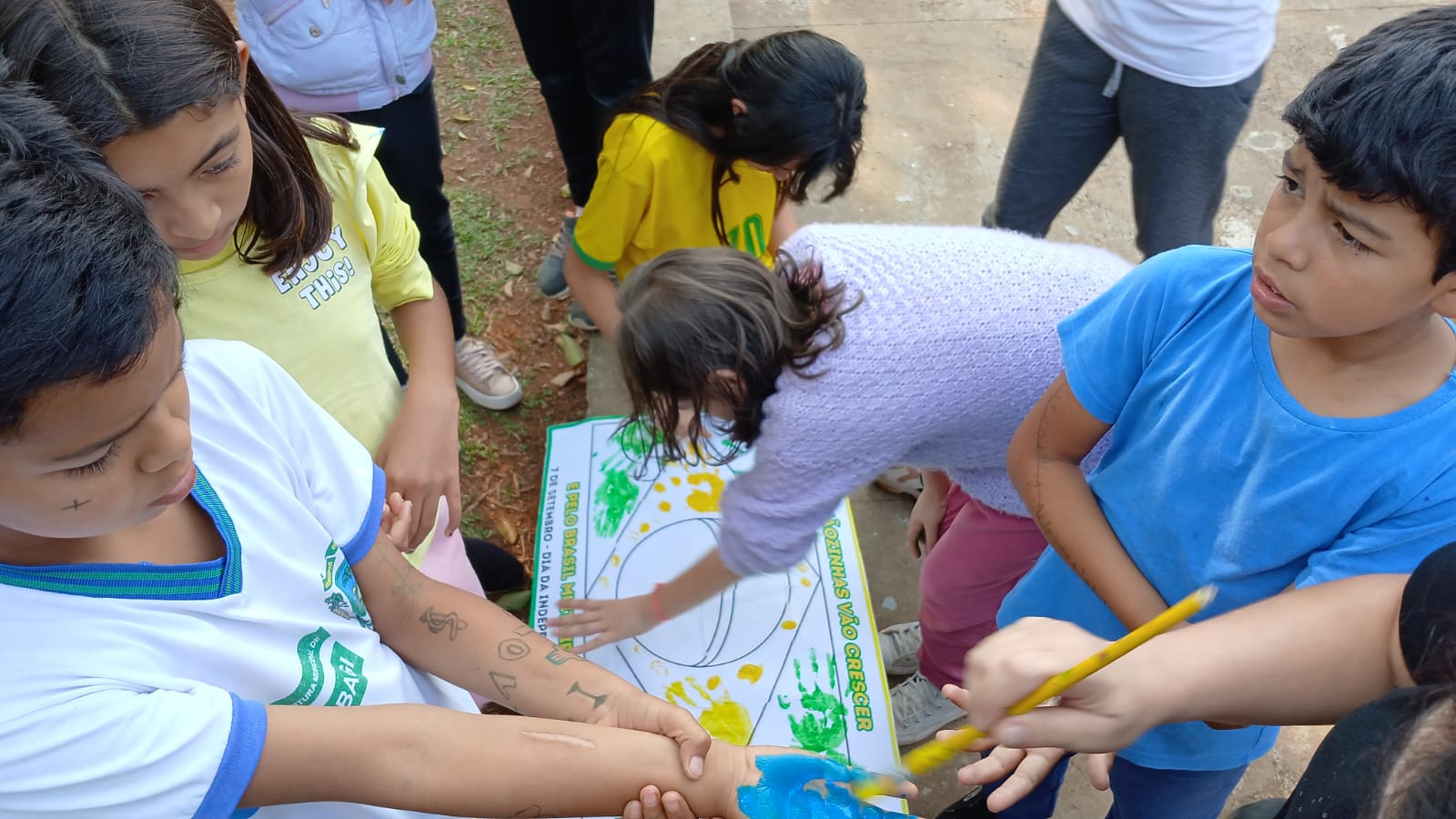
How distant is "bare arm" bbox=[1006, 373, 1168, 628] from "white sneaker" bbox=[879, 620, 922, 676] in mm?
911

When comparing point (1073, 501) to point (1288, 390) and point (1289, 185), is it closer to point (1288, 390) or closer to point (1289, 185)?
point (1288, 390)

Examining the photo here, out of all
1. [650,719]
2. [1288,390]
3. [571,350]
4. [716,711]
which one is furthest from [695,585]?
[571,350]

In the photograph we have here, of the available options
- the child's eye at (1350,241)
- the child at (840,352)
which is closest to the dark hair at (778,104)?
the child at (840,352)

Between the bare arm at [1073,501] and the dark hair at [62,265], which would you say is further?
the bare arm at [1073,501]

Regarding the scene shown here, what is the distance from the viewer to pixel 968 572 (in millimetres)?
1876

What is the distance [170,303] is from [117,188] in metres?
0.11

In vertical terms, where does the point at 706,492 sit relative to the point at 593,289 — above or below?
below

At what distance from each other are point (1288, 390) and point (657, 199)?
55.6 inches

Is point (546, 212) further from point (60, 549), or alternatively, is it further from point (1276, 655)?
point (1276, 655)

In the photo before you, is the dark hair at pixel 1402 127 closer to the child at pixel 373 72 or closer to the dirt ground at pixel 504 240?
the child at pixel 373 72

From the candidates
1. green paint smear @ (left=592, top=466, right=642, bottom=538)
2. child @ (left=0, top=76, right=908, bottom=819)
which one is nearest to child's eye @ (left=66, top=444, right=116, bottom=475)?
child @ (left=0, top=76, right=908, bottom=819)

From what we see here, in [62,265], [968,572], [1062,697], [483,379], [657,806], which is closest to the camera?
[62,265]

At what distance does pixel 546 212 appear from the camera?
11.6 ft

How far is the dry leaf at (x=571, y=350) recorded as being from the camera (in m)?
3.08
